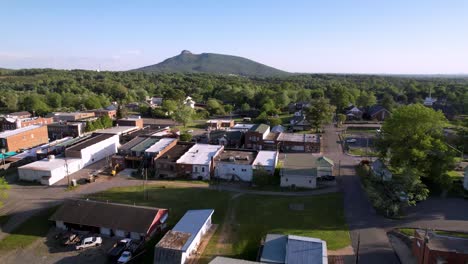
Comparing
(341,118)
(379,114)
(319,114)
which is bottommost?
(341,118)

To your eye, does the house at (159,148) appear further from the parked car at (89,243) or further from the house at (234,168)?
the parked car at (89,243)

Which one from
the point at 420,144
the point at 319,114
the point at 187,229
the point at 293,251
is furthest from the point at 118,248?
the point at 319,114

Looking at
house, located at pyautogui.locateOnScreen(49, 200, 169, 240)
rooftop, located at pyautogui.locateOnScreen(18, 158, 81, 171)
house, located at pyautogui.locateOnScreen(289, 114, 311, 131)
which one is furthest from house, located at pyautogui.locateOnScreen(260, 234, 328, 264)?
house, located at pyautogui.locateOnScreen(289, 114, 311, 131)

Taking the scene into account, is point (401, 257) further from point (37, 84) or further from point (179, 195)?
point (37, 84)

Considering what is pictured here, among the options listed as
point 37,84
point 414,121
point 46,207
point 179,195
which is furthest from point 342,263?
point 37,84

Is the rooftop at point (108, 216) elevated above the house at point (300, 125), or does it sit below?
below

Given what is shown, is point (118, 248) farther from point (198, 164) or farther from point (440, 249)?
point (440, 249)

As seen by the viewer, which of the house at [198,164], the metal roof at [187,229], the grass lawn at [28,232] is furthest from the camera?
the house at [198,164]

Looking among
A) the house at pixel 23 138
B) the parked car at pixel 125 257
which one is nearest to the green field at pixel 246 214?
the parked car at pixel 125 257
